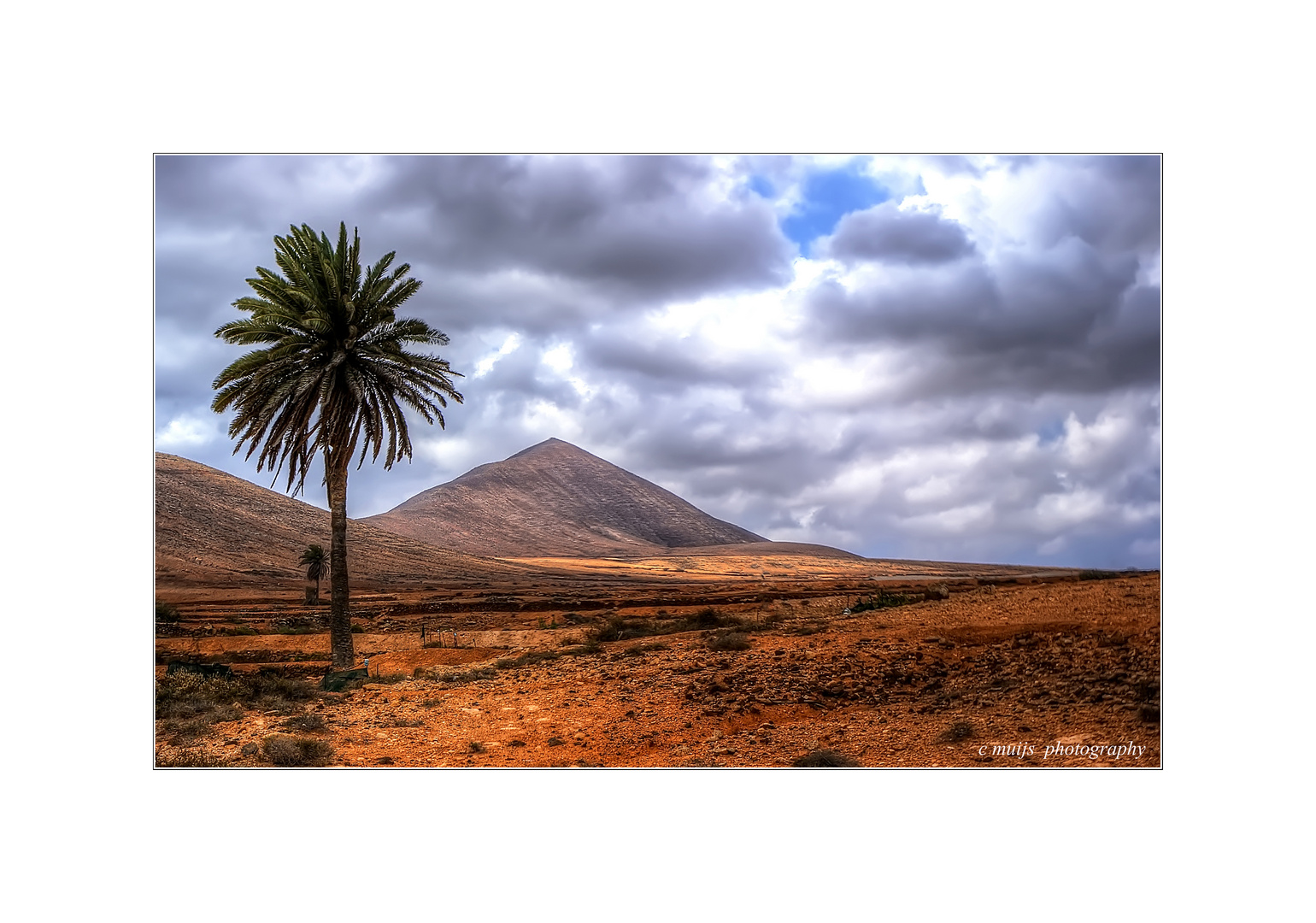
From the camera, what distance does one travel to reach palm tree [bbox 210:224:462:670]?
15078mm

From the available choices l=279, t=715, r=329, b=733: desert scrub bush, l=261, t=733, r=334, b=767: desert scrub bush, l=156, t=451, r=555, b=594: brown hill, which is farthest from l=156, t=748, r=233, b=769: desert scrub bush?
l=156, t=451, r=555, b=594: brown hill

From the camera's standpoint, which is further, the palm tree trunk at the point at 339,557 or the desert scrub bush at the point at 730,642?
the desert scrub bush at the point at 730,642

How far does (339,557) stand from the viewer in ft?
54.3

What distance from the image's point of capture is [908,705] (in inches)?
459

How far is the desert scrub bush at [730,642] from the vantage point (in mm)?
16734

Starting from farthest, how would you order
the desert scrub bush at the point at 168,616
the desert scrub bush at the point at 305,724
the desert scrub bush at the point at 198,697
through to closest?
the desert scrub bush at the point at 168,616
the desert scrub bush at the point at 198,697
the desert scrub bush at the point at 305,724

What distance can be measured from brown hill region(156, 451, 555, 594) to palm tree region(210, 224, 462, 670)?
127 feet

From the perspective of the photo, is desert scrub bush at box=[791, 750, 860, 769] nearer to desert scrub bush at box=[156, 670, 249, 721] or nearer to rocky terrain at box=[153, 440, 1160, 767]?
rocky terrain at box=[153, 440, 1160, 767]

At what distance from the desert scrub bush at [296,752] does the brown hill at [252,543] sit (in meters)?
42.9

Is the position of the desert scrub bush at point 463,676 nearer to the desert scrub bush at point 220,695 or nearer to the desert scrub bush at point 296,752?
the desert scrub bush at point 220,695

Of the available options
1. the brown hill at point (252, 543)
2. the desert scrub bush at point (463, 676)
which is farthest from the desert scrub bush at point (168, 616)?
the desert scrub bush at point (463, 676)
